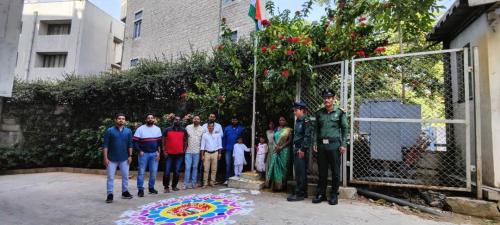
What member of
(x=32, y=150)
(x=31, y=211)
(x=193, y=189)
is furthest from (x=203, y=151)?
(x=32, y=150)

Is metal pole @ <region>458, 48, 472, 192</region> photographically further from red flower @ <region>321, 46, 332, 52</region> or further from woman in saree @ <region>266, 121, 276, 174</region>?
woman in saree @ <region>266, 121, 276, 174</region>

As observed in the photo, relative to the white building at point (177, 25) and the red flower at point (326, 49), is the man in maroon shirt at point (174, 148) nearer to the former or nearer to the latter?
the red flower at point (326, 49)

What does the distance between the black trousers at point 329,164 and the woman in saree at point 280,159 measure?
101 centimetres

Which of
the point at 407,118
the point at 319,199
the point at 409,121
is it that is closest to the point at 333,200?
the point at 319,199

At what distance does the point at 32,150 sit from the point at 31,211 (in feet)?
26.2

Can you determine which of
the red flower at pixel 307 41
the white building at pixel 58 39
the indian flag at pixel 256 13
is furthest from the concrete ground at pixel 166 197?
the white building at pixel 58 39

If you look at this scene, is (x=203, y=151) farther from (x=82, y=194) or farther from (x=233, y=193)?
(x=82, y=194)

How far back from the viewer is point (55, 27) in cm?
2456

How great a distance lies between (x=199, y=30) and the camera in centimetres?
1565

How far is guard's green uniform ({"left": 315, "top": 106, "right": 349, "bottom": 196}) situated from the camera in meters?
5.20

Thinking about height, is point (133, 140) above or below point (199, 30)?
below

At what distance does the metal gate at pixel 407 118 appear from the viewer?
16.9 feet

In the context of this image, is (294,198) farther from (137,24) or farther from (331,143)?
(137,24)

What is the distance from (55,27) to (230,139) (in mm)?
23935
